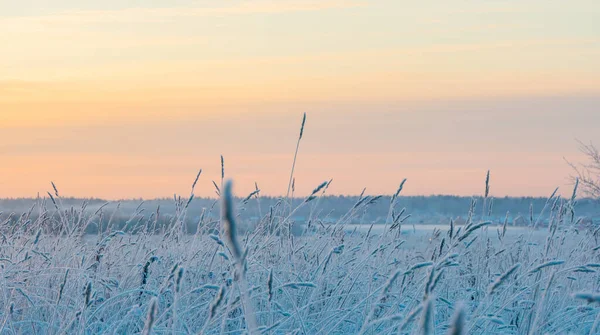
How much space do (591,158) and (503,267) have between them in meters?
9.60

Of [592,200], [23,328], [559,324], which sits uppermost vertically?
[592,200]

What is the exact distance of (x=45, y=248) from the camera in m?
5.98

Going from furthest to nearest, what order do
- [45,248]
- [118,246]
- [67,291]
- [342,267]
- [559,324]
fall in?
[45,248]
[118,246]
[342,267]
[67,291]
[559,324]

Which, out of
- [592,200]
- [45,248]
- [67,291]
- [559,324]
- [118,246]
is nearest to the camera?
[559,324]

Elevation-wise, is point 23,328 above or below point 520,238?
below

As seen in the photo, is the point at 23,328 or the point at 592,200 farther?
the point at 592,200

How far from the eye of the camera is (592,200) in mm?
14734

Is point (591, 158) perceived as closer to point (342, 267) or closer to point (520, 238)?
Answer: point (520, 238)

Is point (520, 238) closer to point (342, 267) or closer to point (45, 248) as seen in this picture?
point (342, 267)

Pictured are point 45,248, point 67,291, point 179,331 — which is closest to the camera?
point 179,331

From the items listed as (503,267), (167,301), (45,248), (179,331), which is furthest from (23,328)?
(503,267)

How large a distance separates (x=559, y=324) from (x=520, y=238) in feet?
7.54

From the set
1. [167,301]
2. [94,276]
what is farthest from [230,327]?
[94,276]

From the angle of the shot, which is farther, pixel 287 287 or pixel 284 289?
pixel 287 287
